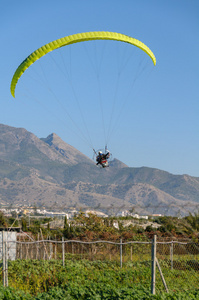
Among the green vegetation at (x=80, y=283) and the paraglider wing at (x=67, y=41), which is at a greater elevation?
the paraglider wing at (x=67, y=41)

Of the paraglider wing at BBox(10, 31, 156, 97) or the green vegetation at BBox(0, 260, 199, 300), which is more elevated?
the paraglider wing at BBox(10, 31, 156, 97)

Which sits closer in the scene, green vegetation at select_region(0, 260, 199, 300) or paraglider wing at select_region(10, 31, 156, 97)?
green vegetation at select_region(0, 260, 199, 300)

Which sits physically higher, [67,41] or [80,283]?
Answer: [67,41]

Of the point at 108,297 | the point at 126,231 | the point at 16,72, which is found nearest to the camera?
the point at 108,297

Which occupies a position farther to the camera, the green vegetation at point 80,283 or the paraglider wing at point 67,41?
the paraglider wing at point 67,41

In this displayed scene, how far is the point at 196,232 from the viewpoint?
3341 centimetres

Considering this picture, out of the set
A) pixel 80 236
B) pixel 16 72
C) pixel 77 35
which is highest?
pixel 77 35

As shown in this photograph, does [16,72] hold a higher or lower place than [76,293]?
higher

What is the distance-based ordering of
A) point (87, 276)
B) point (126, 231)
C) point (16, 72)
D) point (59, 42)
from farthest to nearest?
1. point (126, 231)
2. point (16, 72)
3. point (59, 42)
4. point (87, 276)

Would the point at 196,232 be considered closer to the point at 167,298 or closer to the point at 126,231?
the point at 126,231

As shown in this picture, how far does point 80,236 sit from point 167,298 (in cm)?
2523

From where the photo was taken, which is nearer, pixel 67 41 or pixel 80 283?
pixel 80 283

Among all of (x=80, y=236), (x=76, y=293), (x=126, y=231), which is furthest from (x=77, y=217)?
(x=76, y=293)

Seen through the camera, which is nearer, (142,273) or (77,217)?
(142,273)
